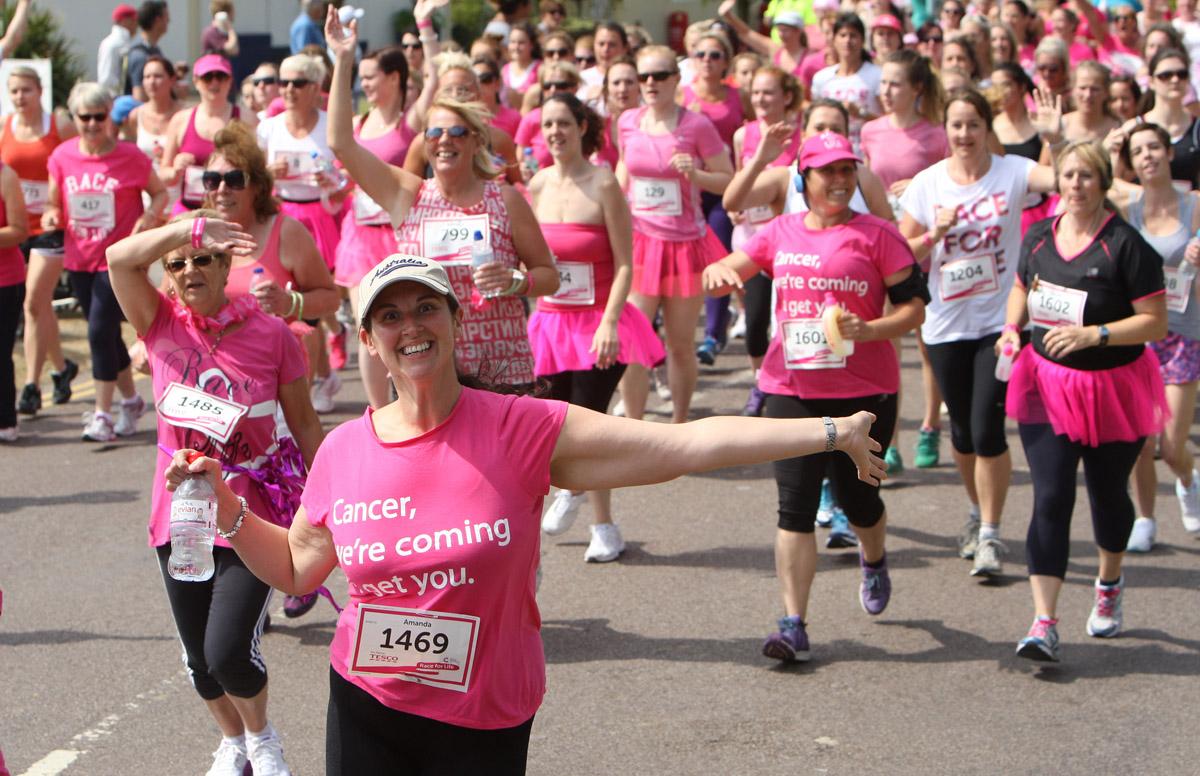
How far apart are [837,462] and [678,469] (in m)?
2.90

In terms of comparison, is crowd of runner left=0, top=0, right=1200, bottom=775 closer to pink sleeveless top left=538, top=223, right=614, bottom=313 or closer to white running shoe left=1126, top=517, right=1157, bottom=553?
pink sleeveless top left=538, top=223, right=614, bottom=313

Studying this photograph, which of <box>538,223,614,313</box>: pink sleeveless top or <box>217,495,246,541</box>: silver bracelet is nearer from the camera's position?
<box>217,495,246,541</box>: silver bracelet

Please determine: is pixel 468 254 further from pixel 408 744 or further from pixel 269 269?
pixel 408 744

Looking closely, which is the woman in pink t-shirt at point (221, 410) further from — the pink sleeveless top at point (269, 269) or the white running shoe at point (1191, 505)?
the white running shoe at point (1191, 505)

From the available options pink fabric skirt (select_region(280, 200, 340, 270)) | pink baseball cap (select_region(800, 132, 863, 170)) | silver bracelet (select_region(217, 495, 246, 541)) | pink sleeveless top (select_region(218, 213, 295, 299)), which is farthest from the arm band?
pink fabric skirt (select_region(280, 200, 340, 270))

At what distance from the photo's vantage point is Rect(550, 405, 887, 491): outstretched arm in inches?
137

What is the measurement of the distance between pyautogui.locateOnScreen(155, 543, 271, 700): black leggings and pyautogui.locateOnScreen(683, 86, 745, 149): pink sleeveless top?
7657 millimetres

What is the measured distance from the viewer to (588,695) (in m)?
5.92

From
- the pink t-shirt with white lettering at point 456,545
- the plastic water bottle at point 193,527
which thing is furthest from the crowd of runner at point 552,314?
the plastic water bottle at point 193,527

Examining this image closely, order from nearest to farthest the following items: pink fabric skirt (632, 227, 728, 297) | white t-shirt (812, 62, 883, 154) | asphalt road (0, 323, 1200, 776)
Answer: asphalt road (0, 323, 1200, 776)
pink fabric skirt (632, 227, 728, 297)
white t-shirt (812, 62, 883, 154)

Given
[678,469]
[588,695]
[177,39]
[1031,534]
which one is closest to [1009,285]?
Answer: [1031,534]

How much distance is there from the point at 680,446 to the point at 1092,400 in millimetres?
3132

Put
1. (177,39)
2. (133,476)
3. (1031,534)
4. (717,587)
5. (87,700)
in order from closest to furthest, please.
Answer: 1. (87,700)
2. (1031,534)
3. (717,587)
4. (133,476)
5. (177,39)

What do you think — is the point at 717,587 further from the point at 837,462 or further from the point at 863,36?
the point at 863,36
